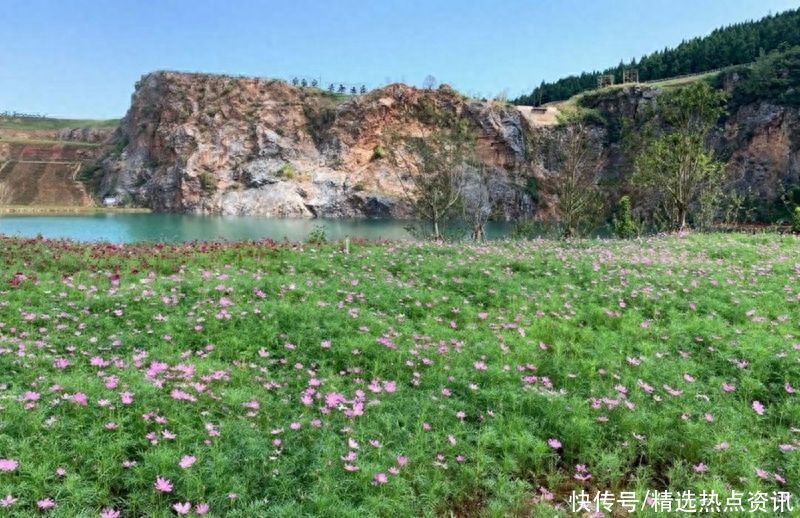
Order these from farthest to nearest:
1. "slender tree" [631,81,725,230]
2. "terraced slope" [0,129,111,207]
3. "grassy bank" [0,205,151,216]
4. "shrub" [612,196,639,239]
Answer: "terraced slope" [0,129,111,207] → "grassy bank" [0,205,151,216] → "shrub" [612,196,639,239] → "slender tree" [631,81,725,230]

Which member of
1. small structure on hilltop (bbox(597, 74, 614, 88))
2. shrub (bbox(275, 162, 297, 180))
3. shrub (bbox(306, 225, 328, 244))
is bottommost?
shrub (bbox(306, 225, 328, 244))

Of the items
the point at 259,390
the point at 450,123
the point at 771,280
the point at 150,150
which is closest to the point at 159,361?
the point at 259,390

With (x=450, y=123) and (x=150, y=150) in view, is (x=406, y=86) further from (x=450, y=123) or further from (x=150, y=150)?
(x=450, y=123)

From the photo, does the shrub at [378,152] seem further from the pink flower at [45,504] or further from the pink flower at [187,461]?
the pink flower at [45,504]

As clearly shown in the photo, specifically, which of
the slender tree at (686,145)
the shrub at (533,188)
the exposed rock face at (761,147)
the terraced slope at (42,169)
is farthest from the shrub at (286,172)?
the slender tree at (686,145)

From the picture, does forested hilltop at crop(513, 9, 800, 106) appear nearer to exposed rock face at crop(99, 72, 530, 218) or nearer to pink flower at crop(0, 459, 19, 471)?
exposed rock face at crop(99, 72, 530, 218)

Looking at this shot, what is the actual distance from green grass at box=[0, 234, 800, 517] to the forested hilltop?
116915 mm

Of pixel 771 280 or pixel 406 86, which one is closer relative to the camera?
pixel 771 280

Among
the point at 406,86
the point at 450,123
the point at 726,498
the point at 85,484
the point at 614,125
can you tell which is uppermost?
the point at 406,86

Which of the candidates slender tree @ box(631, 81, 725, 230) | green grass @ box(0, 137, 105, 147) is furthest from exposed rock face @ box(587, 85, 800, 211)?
green grass @ box(0, 137, 105, 147)

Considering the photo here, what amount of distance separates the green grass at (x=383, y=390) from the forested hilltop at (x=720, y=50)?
117 meters

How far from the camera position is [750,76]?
94.0 m

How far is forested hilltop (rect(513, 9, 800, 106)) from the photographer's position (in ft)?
364

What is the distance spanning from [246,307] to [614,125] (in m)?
119
